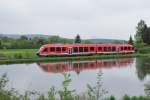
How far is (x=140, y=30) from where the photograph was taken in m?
67.9

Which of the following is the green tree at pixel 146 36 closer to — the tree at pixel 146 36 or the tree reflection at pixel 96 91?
the tree at pixel 146 36

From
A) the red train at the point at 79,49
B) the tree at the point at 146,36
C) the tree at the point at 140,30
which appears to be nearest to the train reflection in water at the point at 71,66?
the red train at the point at 79,49

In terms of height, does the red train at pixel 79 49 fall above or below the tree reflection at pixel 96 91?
below

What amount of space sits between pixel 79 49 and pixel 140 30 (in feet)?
81.6

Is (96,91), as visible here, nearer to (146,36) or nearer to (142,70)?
(142,70)

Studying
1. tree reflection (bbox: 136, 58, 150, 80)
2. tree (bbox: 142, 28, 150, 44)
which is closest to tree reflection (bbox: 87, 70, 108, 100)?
tree reflection (bbox: 136, 58, 150, 80)

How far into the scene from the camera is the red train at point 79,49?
43.4 meters

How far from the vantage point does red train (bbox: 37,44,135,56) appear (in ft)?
142

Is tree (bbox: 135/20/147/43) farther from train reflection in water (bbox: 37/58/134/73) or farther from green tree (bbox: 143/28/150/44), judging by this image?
train reflection in water (bbox: 37/58/134/73)

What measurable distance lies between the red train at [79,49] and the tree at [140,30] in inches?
482

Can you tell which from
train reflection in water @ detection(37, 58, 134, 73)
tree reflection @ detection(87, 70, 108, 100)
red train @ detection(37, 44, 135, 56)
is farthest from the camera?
red train @ detection(37, 44, 135, 56)

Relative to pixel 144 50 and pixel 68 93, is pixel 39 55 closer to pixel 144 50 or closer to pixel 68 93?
pixel 144 50

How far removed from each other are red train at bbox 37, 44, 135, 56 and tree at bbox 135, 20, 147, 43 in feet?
40.1

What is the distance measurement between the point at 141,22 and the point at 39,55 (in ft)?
109
